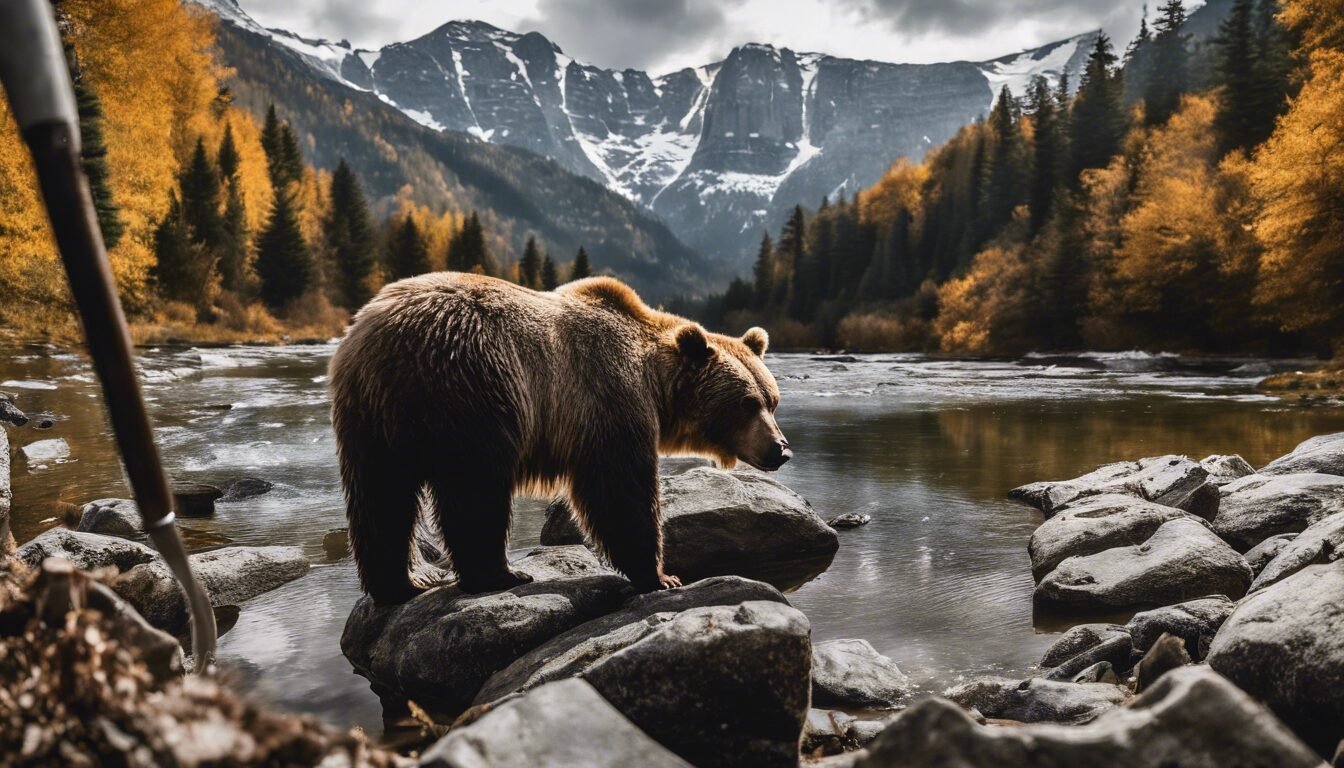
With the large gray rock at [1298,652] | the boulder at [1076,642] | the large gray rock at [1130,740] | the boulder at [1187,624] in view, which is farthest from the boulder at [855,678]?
the large gray rock at [1130,740]

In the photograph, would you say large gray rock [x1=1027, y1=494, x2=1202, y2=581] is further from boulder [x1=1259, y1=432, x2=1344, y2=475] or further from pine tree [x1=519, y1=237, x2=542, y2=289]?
pine tree [x1=519, y1=237, x2=542, y2=289]

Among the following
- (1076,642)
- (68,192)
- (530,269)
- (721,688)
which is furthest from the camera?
(530,269)

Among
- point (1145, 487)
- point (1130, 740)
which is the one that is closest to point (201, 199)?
point (1145, 487)

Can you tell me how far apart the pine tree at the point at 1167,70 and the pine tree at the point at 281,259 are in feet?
201

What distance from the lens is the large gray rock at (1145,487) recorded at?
27.1ft

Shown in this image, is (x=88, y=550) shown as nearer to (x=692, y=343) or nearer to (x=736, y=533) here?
(x=692, y=343)

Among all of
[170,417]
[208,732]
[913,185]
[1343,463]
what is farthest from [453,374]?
[913,185]

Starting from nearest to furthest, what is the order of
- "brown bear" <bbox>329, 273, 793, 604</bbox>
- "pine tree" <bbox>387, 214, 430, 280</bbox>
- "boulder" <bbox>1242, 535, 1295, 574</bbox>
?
"brown bear" <bbox>329, 273, 793, 604</bbox> < "boulder" <bbox>1242, 535, 1295, 574</bbox> < "pine tree" <bbox>387, 214, 430, 280</bbox>

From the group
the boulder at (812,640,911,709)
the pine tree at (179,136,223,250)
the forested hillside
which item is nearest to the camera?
the boulder at (812,640,911,709)

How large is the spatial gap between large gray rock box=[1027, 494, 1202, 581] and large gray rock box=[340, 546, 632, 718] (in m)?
4.32

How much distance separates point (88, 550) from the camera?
5973 mm

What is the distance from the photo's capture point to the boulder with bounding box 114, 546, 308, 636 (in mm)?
5719

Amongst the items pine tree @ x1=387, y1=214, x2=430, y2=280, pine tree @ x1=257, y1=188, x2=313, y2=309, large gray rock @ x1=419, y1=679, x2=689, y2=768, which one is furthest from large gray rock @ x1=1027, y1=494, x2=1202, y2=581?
pine tree @ x1=387, y1=214, x2=430, y2=280

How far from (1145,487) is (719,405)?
6610mm
